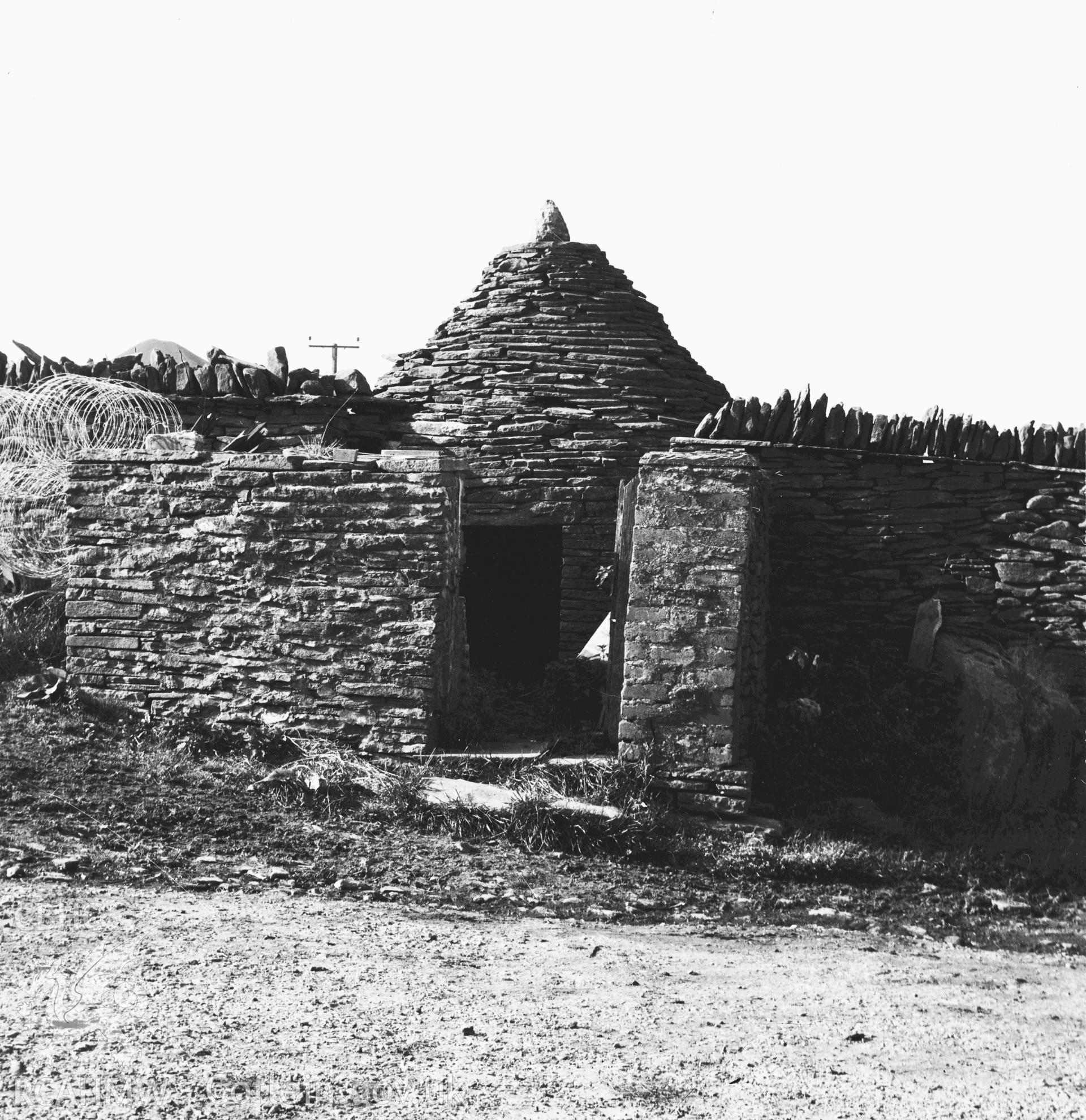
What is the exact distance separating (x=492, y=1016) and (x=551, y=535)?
7.48 meters

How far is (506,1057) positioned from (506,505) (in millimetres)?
6035

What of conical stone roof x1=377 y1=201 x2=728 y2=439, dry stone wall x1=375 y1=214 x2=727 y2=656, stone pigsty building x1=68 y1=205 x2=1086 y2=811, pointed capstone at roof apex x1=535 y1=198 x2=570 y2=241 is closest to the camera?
stone pigsty building x1=68 y1=205 x2=1086 y2=811

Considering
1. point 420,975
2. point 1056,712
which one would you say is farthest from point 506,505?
point 420,975

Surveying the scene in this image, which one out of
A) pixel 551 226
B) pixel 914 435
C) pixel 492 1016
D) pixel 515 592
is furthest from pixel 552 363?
pixel 492 1016

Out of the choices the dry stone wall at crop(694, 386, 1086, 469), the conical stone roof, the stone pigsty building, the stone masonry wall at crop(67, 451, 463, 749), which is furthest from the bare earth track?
the conical stone roof

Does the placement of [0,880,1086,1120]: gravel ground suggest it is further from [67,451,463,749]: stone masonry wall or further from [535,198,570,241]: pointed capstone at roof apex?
[535,198,570,241]: pointed capstone at roof apex

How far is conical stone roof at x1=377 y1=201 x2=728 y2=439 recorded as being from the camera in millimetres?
9945

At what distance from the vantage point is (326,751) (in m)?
7.04

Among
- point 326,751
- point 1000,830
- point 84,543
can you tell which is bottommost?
point 1000,830

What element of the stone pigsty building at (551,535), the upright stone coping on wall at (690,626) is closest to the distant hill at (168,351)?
the stone pigsty building at (551,535)

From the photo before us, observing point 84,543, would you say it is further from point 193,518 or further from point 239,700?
point 239,700

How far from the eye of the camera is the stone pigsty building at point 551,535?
686 centimetres

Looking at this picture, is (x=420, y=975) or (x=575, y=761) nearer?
(x=420, y=975)

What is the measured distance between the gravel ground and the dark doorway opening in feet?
19.6
